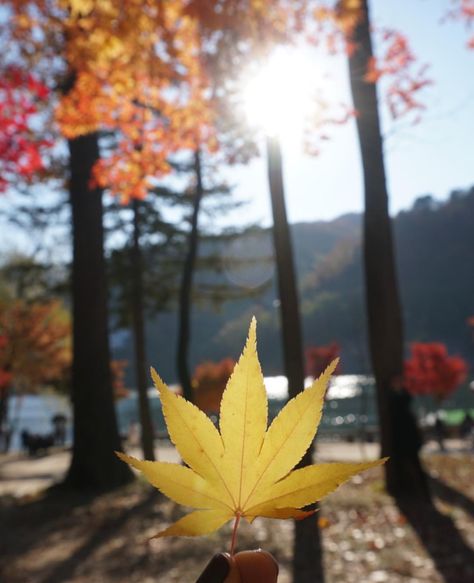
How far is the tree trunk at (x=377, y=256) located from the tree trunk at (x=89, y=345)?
14.6 ft

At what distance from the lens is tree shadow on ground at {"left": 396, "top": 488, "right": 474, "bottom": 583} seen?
4.84m

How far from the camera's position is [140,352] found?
14914 mm

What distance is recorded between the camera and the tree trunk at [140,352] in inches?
556

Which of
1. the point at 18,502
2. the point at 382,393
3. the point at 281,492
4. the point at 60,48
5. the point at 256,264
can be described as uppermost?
the point at 60,48

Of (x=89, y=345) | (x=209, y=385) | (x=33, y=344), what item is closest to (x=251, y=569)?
(x=89, y=345)

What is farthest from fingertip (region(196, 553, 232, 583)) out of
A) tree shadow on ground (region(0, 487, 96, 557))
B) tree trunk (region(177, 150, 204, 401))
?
tree trunk (region(177, 150, 204, 401))

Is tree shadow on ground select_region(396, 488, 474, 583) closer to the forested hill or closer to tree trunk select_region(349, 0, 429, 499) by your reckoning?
tree trunk select_region(349, 0, 429, 499)

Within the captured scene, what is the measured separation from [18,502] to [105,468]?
4.49 ft

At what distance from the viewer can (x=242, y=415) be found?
1.27 feet

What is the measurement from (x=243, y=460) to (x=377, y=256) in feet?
25.9

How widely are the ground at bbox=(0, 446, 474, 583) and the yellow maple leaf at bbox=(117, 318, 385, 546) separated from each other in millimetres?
4745

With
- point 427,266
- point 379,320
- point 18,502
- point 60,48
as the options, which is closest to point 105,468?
point 18,502

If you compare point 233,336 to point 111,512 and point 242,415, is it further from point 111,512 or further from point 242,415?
point 242,415

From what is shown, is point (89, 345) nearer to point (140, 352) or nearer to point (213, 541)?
point (213, 541)
